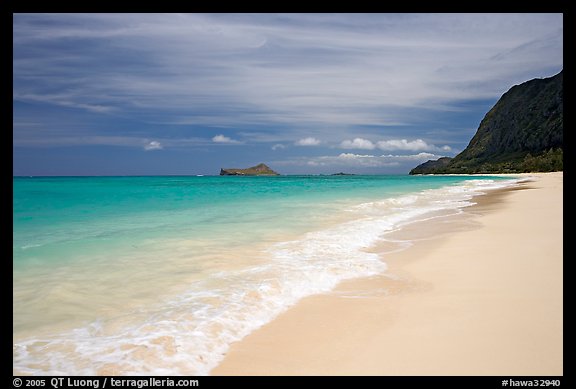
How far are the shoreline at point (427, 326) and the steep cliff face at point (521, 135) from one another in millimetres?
92074

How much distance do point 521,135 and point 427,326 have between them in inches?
5429

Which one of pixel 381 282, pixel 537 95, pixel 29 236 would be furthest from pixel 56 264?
pixel 537 95

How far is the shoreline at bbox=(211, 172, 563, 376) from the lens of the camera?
10.0ft

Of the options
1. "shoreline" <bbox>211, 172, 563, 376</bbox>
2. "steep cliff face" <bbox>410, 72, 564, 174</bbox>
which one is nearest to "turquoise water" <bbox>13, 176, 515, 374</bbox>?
"shoreline" <bbox>211, 172, 563, 376</bbox>

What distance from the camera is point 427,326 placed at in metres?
3.76

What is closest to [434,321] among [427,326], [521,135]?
[427,326]

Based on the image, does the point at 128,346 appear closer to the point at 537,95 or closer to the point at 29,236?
the point at 29,236

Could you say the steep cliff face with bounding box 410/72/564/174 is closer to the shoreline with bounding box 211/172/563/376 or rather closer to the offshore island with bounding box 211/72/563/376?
the offshore island with bounding box 211/72/563/376

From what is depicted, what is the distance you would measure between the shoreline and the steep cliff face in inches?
3625

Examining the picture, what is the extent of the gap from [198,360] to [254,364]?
533 millimetres

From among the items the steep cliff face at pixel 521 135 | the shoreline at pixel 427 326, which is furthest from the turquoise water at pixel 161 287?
the steep cliff face at pixel 521 135

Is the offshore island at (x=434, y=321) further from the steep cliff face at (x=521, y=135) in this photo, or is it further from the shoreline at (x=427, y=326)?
the steep cliff face at (x=521, y=135)

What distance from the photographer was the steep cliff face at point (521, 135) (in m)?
98.8

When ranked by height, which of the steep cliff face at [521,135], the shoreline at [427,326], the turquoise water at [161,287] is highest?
the steep cliff face at [521,135]
